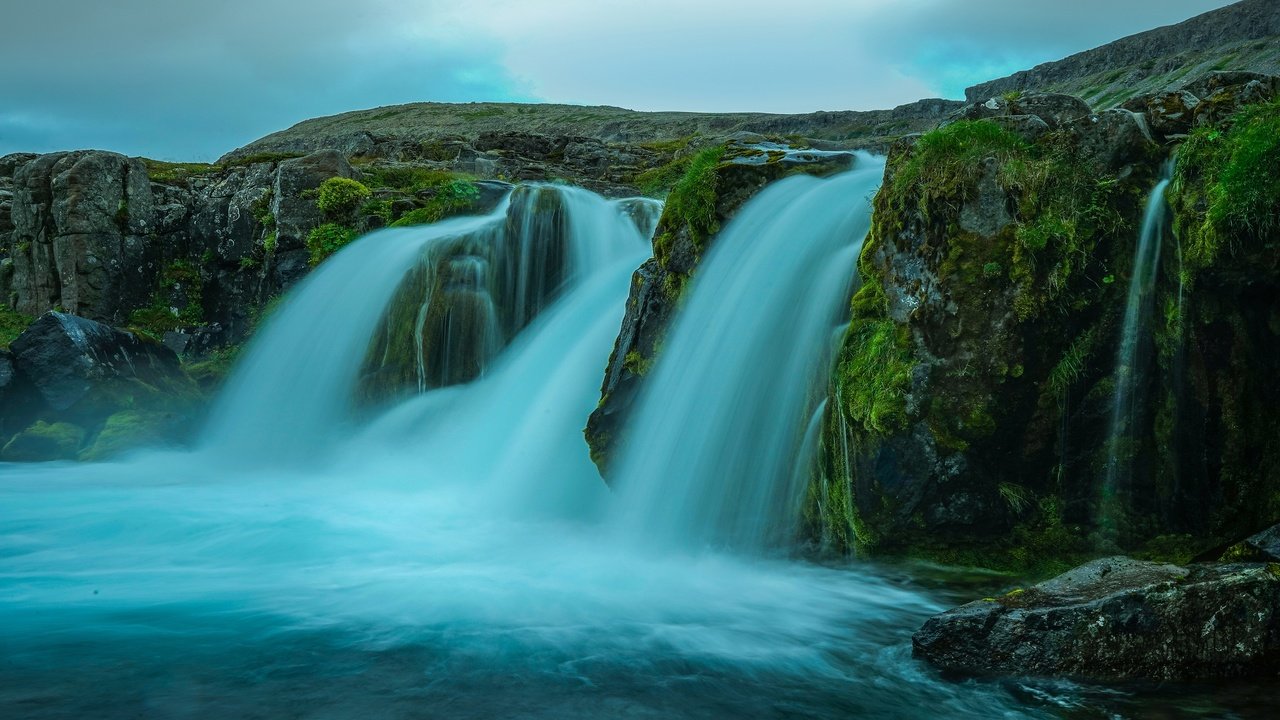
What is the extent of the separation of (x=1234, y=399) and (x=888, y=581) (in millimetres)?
2533

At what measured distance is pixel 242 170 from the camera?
64.4 ft

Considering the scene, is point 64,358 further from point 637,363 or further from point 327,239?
point 637,363

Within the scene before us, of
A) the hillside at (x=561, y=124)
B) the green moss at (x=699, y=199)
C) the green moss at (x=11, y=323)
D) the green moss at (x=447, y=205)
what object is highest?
the hillside at (x=561, y=124)

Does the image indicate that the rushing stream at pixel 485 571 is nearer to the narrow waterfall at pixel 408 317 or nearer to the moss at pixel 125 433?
the narrow waterfall at pixel 408 317

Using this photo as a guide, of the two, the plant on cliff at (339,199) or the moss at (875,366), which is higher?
the plant on cliff at (339,199)

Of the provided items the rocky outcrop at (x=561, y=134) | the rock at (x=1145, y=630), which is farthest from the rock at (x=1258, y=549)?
the rocky outcrop at (x=561, y=134)

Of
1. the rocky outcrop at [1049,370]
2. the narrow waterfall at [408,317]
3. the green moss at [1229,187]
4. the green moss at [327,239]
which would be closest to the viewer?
the green moss at [1229,187]

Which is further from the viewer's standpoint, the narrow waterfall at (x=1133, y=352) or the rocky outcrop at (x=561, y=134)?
the rocky outcrop at (x=561, y=134)

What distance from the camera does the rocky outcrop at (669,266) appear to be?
26.8 ft

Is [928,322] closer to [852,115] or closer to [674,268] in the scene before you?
[674,268]

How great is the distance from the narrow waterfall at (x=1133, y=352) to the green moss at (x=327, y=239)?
13.6 metres

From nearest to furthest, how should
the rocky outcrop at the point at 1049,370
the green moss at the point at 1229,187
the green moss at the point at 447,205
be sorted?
the green moss at the point at 1229,187
the rocky outcrop at the point at 1049,370
the green moss at the point at 447,205

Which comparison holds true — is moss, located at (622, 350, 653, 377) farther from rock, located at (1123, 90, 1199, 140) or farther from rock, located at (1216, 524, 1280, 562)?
rock, located at (1216, 524, 1280, 562)

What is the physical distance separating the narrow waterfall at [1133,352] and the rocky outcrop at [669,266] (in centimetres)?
387
